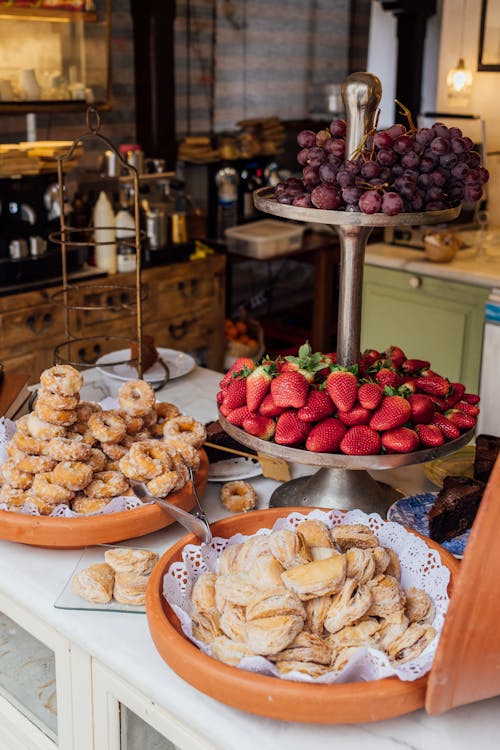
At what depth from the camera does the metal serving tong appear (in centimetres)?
145

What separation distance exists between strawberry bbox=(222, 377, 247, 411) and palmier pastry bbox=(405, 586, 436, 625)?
508 mm

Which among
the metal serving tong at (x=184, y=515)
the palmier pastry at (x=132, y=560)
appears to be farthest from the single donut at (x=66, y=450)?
the palmier pastry at (x=132, y=560)

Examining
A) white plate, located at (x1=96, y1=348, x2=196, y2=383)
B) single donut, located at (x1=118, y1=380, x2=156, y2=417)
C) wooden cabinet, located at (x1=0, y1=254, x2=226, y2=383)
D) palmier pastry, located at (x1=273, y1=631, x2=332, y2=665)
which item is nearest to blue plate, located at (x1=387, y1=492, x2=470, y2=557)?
palmier pastry, located at (x1=273, y1=631, x2=332, y2=665)

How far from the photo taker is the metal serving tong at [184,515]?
145 centimetres

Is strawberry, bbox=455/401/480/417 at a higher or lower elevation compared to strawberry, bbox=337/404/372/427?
lower

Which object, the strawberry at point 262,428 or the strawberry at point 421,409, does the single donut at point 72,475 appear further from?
the strawberry at point 421,409

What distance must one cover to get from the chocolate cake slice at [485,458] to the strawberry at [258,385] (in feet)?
1.66

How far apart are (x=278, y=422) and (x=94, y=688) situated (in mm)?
539

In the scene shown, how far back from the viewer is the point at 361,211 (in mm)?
1510

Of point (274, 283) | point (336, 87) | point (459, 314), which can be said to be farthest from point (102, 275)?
point (336, 87)

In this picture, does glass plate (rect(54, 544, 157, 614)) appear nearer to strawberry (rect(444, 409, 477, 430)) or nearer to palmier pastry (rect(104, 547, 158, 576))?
palmier pastry (rect(104, 547, 158, 576))

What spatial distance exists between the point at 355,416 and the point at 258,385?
19 cm

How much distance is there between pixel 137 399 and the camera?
1.83m

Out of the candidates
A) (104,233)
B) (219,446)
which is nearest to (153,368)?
(219,446)
